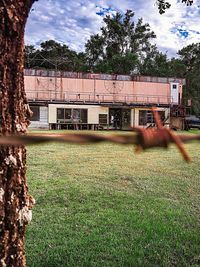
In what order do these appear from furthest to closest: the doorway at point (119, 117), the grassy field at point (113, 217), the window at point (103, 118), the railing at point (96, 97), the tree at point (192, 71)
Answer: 1. the tree at point (192, 71)
2. the doorway at point (119, 117)
3. the railing at point (96, 97)
4. the window at point (103, 118)
5. the grassy field at point (113, 217)

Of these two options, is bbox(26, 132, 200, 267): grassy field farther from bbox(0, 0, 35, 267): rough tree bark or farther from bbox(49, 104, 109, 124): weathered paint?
bbox(49, 104, 109, 124): weathered paint

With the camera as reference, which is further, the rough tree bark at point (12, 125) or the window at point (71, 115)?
the window at point (71, 115)

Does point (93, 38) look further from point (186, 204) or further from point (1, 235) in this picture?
point (1, 235)

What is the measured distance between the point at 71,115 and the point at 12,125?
26681 millimetres

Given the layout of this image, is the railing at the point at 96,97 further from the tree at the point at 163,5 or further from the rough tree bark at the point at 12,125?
the rough tree bark at the point at 12,125

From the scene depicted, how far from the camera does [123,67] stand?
140 feet

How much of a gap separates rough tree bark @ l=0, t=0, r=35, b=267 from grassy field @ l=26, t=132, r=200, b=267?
2.35 feet

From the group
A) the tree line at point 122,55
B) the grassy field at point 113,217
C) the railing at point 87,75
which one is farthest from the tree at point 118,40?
the grassy field at point 113,217

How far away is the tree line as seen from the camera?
43.7 meters

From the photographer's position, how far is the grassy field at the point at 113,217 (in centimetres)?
370

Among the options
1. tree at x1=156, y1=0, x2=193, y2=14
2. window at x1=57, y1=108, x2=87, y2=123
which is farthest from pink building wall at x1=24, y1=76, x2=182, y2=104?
tree at x1=156, y1=0, x2=193, y2=14

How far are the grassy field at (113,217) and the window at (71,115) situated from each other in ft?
62.7

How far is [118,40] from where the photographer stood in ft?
155

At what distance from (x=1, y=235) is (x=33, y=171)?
6.66 meters
